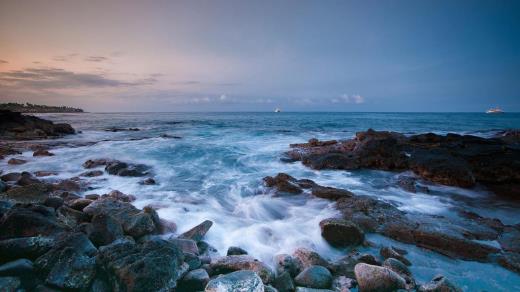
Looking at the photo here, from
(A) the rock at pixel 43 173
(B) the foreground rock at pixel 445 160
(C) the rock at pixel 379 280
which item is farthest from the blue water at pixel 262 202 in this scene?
(C) the rock at pixel 379 280

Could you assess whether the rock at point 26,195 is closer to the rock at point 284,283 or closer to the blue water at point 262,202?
the blue water at point 262,202

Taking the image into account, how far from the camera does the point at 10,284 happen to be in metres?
3.00

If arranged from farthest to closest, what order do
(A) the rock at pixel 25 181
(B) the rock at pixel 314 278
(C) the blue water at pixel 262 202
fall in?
1. (A) the rock at pixel 25 181
2. (C) the blue water at pixel 262 202
3. (B) the rock at pixel 314 278

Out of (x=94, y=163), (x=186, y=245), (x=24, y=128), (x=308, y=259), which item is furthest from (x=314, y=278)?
(x=24, y=128)

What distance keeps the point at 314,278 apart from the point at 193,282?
62.3 inches

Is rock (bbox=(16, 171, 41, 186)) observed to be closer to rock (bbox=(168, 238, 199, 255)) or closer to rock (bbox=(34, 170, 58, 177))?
rock (bbox=(34, 170, 58, 177))

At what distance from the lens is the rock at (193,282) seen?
11.6 ft

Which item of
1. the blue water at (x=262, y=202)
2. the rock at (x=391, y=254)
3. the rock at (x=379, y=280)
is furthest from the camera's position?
the blue water at (x=262, y=202)

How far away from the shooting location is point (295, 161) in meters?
13.6

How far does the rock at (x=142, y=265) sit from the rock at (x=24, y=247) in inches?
30.4

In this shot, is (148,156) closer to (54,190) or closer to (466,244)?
(54,190)

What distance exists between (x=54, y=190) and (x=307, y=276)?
721cm

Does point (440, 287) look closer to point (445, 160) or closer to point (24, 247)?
point (24, 247)

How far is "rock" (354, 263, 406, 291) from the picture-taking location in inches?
143
